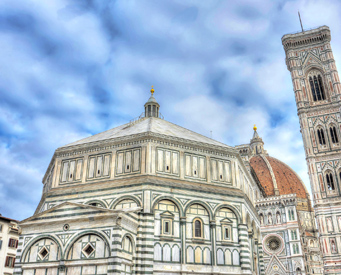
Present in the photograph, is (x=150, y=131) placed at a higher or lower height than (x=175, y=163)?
higher

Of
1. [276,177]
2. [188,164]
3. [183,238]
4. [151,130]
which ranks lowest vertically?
[183,238]

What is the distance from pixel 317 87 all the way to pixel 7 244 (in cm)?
5386

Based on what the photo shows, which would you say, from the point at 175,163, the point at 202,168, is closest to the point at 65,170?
the point at 175,163

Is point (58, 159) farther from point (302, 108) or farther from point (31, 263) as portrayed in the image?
point (302, 108)

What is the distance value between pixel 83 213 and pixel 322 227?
43298mm

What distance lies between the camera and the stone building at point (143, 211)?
60.1 feet

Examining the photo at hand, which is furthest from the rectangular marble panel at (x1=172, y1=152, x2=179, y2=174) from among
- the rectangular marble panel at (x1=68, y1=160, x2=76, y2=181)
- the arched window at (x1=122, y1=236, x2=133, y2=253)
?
the rectangular marble panel at (x1=68, y1=160, x2=76, y2=181)

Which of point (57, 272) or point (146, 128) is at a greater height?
point (146, 128)

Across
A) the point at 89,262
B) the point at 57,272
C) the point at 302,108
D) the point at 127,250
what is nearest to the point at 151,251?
the point at 127,250

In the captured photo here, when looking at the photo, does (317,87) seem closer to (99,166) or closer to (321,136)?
(321,136)

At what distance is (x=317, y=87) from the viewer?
6241cm

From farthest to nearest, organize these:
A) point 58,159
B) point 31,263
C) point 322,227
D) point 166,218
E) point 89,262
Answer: point 322,227
point 58,159
point 166,218
point 31,263
point 89,262

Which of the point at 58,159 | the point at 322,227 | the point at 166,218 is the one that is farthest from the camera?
the point at 322,227

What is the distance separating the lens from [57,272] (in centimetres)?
1825
